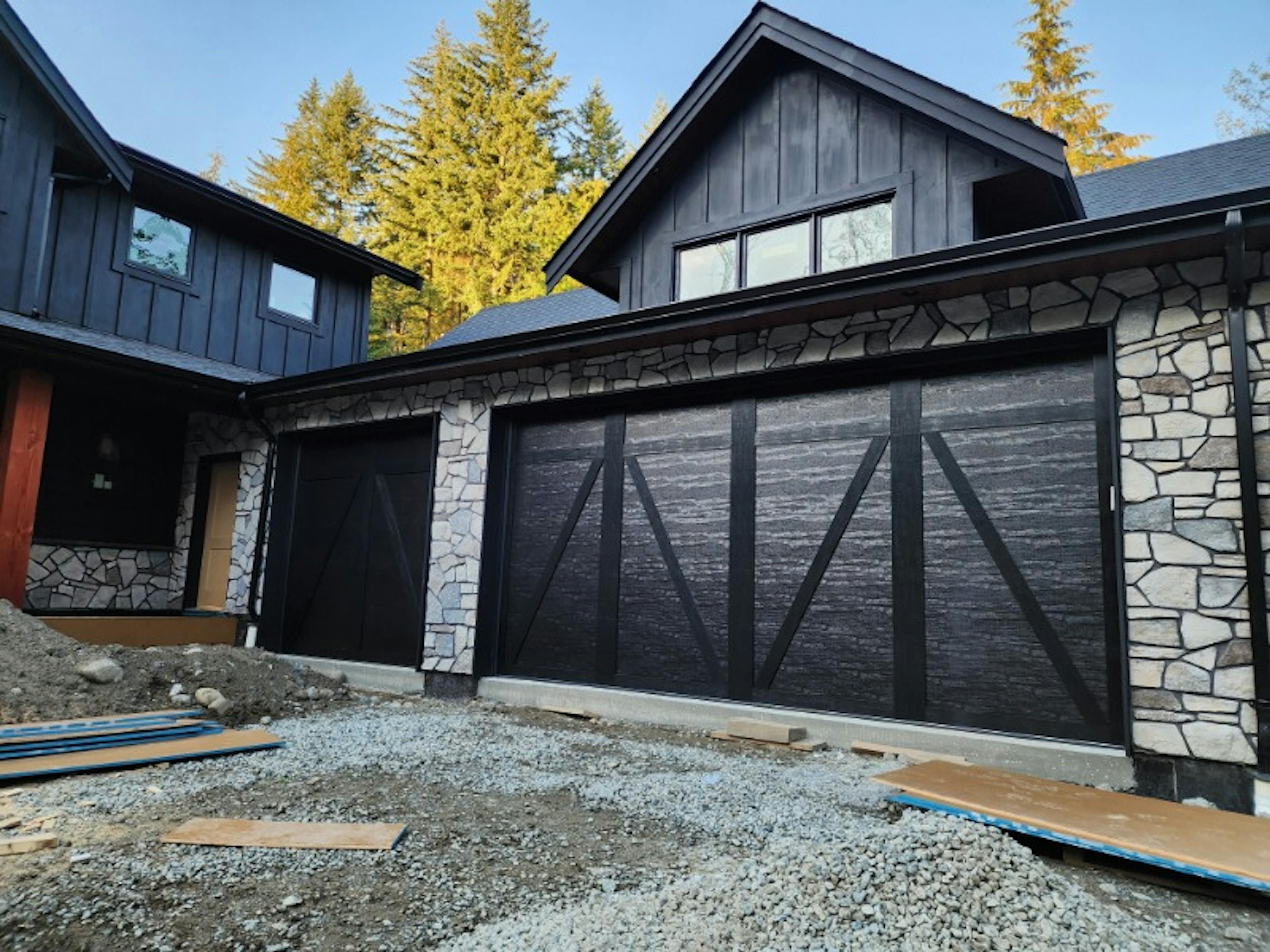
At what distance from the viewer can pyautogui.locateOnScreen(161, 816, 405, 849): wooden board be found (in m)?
2.85

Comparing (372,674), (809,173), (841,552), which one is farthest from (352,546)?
(809,173)

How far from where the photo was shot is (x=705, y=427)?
6.05 m

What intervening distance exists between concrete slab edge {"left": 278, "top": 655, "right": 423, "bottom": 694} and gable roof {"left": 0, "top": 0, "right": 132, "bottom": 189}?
20.5 feet

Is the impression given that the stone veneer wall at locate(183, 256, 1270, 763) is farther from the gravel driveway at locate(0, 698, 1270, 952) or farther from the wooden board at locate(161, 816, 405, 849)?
the wooden board at locate(161, 816, 405, 849)

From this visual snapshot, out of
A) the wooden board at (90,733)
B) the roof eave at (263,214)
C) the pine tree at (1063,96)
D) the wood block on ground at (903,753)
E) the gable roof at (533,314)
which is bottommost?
the wooden board at (90,733)

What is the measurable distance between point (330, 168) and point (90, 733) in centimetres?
2143

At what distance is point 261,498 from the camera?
880cm

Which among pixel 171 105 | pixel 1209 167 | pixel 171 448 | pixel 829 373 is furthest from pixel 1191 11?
pixel 171 105

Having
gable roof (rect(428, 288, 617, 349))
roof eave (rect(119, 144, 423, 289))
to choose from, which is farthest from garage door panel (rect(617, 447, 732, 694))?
roof eave (rect(119, 144, 423, 289))

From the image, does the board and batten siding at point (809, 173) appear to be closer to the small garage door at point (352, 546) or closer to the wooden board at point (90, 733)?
the small garage door at point (352, 546)

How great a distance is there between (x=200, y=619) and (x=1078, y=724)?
26.6ft

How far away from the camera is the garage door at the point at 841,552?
4465 millimetres

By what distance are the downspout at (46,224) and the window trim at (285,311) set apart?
2.25 meters

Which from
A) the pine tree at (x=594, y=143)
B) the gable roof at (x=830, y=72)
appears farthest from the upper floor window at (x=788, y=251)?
the pine tree at (x=594, y=143)
